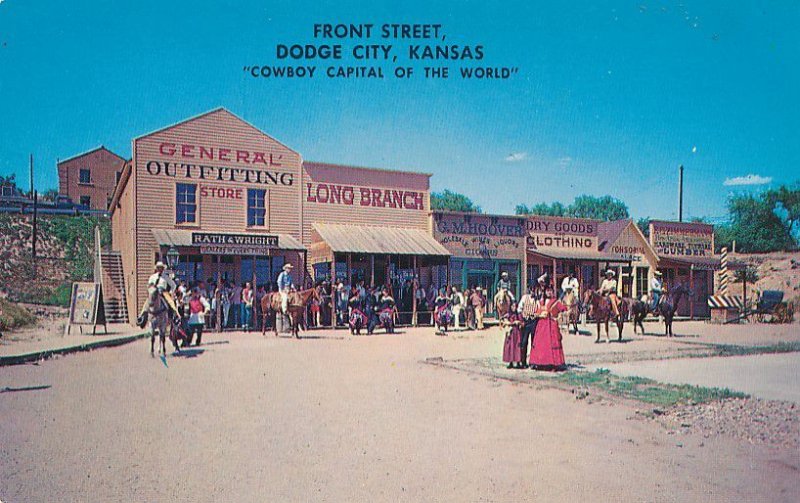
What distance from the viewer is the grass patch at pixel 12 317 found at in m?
16.9

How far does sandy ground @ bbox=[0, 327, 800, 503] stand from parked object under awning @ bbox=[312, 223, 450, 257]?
37.4ft

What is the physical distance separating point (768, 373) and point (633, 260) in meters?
19.6

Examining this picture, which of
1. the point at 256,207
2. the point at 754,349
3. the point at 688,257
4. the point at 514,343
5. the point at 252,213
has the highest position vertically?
the point at 256,207

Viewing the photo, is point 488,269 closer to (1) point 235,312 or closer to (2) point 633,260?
(2) point 633,260

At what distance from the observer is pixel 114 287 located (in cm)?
2236

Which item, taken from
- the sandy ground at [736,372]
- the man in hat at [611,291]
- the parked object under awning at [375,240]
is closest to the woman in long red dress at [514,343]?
the sandy ground at [736,372]

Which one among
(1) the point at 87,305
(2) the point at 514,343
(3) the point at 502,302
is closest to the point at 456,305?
(3) the point at 502,302

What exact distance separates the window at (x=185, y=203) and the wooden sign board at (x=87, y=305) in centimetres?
441

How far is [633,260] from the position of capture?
29.7m

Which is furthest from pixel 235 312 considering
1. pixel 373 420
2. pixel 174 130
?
pixel 373 420

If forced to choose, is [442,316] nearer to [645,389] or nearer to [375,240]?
[375,240]

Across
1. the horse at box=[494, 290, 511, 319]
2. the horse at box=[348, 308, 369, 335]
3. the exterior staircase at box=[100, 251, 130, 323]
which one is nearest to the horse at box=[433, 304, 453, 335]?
the horse at box=[494, 290, 511, 319]

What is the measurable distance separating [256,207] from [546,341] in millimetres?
13556

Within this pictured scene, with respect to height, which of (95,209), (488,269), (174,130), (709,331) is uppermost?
(174,130)
